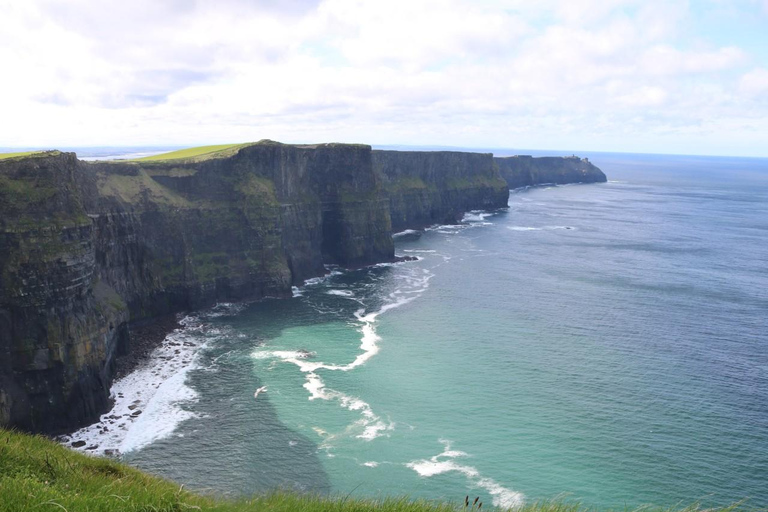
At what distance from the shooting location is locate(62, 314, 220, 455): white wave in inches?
1839

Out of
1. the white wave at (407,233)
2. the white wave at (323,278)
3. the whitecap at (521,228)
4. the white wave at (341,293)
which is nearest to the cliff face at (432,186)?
the white wave at (407,233)

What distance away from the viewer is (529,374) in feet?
193

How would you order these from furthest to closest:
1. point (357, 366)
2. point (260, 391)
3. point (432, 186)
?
point (432, 186)
point (357, 366)
point (260, 391)

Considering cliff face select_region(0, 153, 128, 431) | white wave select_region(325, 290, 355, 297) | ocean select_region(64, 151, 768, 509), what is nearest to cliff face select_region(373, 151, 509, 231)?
white wave select_region(325, 290, 355, 297)

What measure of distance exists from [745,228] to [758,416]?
13755 cm

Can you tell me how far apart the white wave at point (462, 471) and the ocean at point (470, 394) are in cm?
15

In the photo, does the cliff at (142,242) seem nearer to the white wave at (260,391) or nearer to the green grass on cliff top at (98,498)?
the white wave at (260,391)

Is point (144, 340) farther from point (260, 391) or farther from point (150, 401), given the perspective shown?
point (260, 391)

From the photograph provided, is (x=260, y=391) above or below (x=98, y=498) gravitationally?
below

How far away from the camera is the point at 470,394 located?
54.3m

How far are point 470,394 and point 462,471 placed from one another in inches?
508

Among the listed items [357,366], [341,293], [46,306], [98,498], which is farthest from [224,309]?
[98,498]

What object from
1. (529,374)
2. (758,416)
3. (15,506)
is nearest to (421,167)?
(529,374)

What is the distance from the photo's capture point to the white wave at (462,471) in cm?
3891
